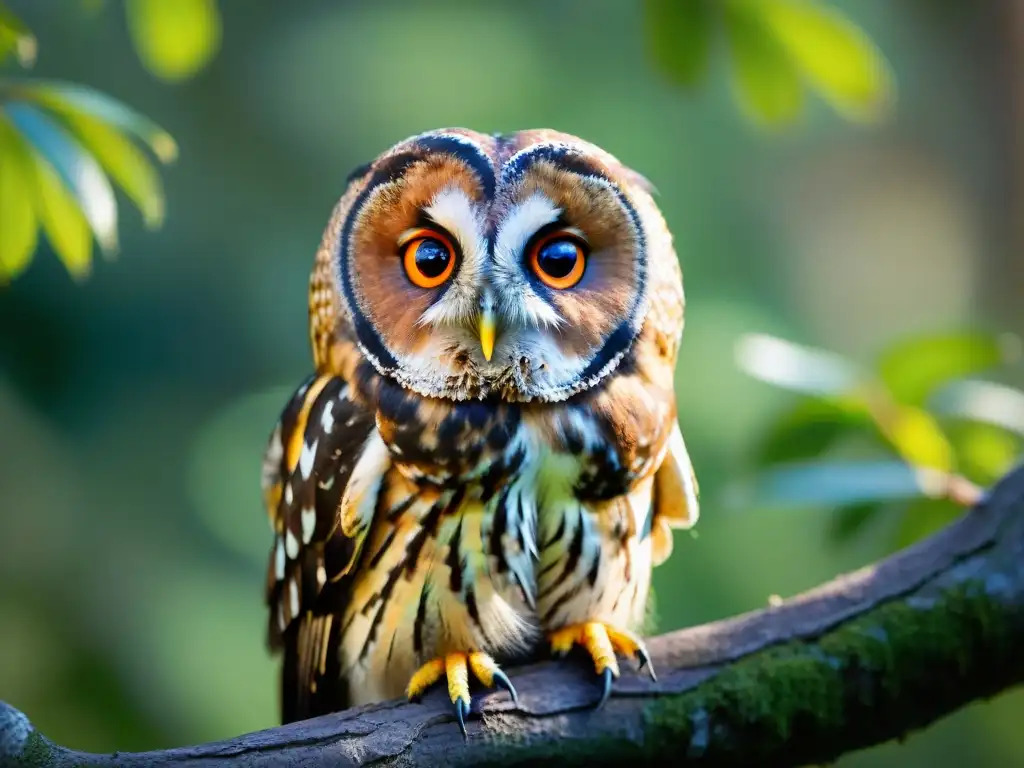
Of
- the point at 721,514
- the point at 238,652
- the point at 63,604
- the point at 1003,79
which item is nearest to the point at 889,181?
the point at 1003,79

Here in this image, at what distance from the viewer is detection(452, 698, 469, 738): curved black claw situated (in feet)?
4.47

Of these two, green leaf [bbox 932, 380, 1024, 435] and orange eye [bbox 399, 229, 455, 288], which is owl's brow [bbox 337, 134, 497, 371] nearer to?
orange eye [bbox 399, 229, 455, 288]

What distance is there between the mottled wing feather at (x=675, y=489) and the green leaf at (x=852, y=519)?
28cm

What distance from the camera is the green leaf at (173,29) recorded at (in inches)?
57.1

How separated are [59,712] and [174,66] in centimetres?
284

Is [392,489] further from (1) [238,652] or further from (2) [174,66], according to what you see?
(1) [238,652]

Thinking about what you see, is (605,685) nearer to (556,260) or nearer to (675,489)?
(675,489)

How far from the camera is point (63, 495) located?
3.92 metres

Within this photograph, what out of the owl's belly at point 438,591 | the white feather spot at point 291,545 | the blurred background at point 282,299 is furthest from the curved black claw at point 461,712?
the blurred background at point 282,299

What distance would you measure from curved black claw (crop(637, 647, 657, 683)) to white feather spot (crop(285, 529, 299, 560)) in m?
0.53

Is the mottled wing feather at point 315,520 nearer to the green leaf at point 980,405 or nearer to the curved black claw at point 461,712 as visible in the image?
the curved black claw at point 461,712

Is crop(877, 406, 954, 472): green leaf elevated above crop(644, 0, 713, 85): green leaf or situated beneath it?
situated beneath

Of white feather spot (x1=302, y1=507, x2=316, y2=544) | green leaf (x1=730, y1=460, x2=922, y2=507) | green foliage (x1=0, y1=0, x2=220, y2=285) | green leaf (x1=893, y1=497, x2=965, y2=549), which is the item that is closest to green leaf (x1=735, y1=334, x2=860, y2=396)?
green leaf (x1=730, y1=460, x2=922, y2=507)

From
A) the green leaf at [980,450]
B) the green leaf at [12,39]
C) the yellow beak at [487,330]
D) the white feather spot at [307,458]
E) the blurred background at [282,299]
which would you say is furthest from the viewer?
the blurred background at [282,299]
